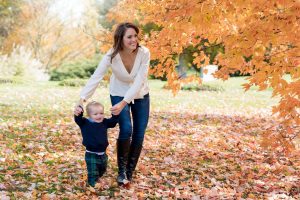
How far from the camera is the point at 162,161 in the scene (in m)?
6.18

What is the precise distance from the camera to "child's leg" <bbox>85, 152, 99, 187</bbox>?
4.62 meters

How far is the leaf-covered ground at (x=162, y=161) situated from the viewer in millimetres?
4750

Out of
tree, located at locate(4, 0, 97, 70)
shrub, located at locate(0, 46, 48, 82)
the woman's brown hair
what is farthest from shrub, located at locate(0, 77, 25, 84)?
the woman's brown hair

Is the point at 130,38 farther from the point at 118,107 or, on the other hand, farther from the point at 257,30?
the point at 257,30

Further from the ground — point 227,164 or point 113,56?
point 113,56

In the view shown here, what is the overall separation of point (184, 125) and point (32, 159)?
4.23 metres

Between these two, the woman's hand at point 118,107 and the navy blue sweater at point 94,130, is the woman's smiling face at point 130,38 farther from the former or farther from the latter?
the navy blue sweater at point 94,130

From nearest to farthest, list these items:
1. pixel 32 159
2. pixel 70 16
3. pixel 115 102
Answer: pixel 115 102, pixel 32 159, pixel 70 16

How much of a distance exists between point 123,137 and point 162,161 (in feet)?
5.56

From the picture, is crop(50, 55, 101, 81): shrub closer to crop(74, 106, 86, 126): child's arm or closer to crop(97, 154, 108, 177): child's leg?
crop(97, 154, 108, 177): child's leg

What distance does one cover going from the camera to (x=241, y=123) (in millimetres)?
10219

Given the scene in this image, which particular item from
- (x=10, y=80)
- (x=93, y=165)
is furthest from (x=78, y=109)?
(x=10, y=80)

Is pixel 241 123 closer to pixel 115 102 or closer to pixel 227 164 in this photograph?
pixel 227 164

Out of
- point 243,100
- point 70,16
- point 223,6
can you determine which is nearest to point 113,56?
point 223,6
